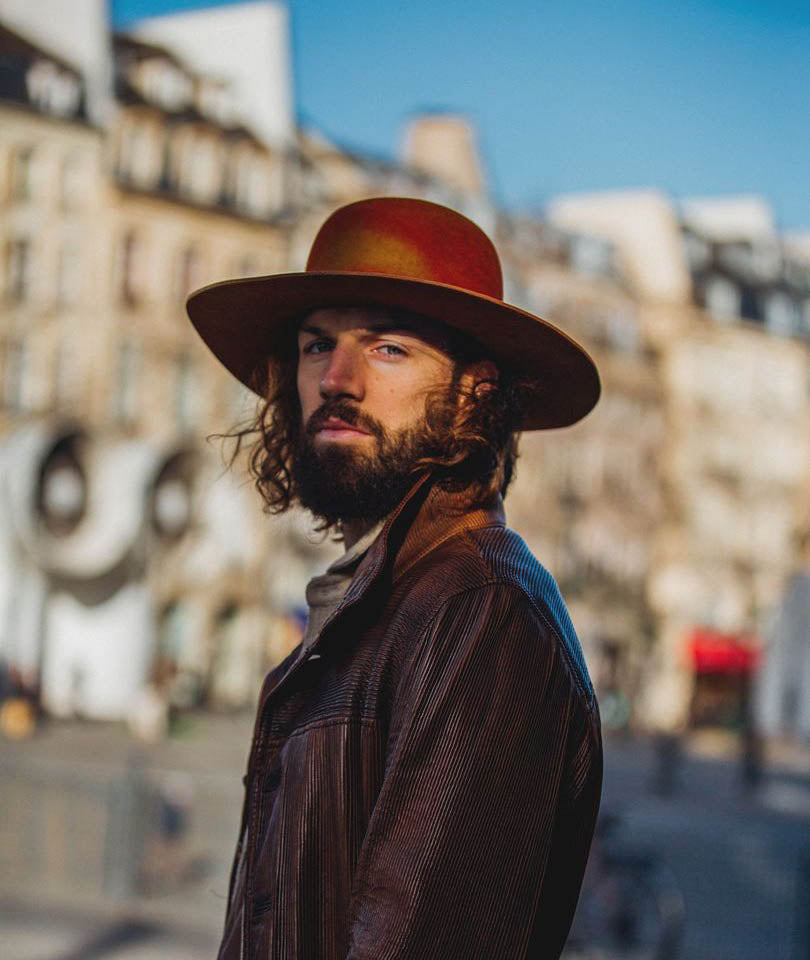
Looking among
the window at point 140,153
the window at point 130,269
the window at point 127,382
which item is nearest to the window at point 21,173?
the window at point 140,153

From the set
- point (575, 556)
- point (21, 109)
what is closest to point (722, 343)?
point (575, 556)

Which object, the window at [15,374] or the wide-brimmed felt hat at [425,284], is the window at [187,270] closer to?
the window at [15,374]

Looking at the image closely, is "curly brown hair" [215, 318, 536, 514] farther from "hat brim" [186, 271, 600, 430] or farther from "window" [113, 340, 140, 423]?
"window" [113, 340, 140, 423]

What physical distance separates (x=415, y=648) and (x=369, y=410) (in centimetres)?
42

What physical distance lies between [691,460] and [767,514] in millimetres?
3974

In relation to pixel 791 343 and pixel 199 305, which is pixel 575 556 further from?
pixel 199 305

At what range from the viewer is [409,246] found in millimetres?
2072

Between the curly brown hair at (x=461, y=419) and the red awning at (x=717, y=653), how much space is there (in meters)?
47.2

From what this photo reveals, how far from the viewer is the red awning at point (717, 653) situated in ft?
160

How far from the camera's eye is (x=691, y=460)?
50.2 m

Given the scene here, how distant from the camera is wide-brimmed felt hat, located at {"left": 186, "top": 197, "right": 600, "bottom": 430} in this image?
6.70ft

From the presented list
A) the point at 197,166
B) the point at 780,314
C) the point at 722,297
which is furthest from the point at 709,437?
the point at 197,166

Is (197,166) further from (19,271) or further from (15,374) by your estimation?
(15,374)

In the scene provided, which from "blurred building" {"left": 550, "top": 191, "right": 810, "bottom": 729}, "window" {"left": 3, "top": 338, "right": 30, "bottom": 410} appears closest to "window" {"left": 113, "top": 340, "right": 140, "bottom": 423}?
"window" {"left": 3, "top": 338, "right": 30, "bottom": 410}
